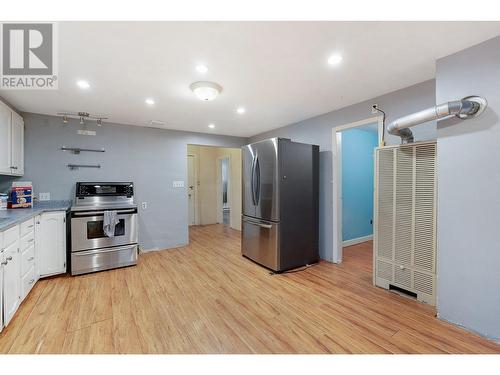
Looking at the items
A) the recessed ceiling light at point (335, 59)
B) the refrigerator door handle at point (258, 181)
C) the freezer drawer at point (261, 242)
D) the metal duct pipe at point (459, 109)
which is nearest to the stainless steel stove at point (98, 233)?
the freezer drawer at point (261, 242)

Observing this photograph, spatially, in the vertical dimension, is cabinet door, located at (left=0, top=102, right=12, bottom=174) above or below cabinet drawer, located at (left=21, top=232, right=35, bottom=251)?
above

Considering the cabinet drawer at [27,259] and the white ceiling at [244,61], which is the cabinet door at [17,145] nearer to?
the white ceiling at [244,61]

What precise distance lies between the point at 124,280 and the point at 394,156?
3.79 m

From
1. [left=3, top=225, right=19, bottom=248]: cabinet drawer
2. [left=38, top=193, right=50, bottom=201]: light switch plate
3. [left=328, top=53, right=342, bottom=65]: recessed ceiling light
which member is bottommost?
[left=3, top=225, right=19, bottom=248]: cabinet drawer

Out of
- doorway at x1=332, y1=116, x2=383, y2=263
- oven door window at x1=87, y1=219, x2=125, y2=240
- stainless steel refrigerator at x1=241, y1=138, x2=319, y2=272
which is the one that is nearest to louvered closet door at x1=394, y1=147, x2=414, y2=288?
stainless steel refrigerator at x1=241, y1=138, x2=319, y2=272

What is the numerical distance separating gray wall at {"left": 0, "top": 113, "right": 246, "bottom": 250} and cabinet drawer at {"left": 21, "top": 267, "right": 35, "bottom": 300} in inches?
53.5

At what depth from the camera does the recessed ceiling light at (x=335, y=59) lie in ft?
6.23

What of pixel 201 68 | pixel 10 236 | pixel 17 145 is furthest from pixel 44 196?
pixel 201 68

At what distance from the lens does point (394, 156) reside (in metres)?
2.54

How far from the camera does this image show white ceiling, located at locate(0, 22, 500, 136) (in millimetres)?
1569

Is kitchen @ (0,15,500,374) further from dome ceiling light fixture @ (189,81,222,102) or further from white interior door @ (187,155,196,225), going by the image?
white interior door @ (187,155,196,225)

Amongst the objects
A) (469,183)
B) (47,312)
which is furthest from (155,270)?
(469,183)
